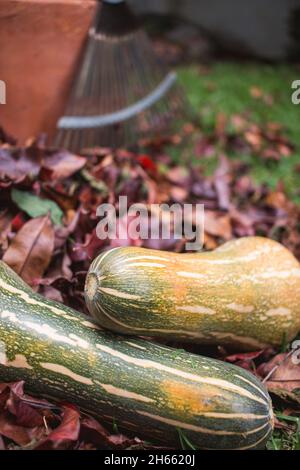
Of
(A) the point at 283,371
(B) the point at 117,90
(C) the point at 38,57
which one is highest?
(C) the point at 38,57

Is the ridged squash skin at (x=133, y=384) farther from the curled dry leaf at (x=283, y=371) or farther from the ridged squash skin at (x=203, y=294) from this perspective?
the curled dry leaf at (x=283, y=371)

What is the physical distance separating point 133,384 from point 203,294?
314mm

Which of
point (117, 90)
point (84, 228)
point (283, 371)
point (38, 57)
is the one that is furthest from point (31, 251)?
point (117, 90)

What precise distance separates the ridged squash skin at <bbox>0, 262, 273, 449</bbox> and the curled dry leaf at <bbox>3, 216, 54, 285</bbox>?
0.23m

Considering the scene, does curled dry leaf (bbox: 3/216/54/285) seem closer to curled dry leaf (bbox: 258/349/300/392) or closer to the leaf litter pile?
the leaf litter pile

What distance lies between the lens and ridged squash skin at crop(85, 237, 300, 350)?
4.75 ft

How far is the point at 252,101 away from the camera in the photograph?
389cm

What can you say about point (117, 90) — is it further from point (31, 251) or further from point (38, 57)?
point (31, 251)

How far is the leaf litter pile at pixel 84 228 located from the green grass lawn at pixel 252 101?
32 cm

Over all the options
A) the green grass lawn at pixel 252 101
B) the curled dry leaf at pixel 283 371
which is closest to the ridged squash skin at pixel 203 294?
the curled dry leaf at pixel 283 371

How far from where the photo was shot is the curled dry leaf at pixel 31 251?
1.70 m

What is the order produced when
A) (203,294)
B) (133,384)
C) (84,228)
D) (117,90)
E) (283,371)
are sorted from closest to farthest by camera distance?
1. (133,384)
2. (203,294)
3. (283,371)
4. (84,228)
5. (117,90)

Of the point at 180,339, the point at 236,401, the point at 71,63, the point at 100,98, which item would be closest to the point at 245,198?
the point at 100,98
